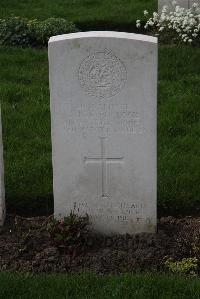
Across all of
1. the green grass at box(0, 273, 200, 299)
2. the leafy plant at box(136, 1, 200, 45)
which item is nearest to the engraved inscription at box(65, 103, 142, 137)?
the green grass at box(0, 273, 200, 299)

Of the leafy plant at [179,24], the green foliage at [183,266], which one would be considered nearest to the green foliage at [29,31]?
the leafy plant at [179,24]

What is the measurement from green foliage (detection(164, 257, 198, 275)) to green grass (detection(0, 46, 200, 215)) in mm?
966

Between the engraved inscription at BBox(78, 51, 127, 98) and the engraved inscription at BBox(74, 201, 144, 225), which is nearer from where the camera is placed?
the engraved inscription at BBox(78, 51, 127, 98)

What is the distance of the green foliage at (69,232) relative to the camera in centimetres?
532

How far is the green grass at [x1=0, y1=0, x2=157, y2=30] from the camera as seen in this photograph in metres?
11.6

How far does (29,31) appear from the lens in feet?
35.0

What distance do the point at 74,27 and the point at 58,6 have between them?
2.35m

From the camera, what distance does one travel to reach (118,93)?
5297 millimetres

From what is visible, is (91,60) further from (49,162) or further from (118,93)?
(49,162)

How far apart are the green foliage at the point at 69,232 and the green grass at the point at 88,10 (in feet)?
21.6

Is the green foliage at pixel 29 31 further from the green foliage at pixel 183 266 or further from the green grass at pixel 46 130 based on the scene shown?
→ the green foliage at pixel 183 266

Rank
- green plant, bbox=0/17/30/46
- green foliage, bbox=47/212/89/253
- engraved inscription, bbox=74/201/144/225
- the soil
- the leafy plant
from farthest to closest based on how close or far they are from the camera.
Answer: green plant, bbox=0/17/30/46, the leafy plant, engraved inscription, bbox=74/201/144/225, green foliage, bbox=47/212/89/253, the soil

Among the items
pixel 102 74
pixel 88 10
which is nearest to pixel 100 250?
pixel 102 74

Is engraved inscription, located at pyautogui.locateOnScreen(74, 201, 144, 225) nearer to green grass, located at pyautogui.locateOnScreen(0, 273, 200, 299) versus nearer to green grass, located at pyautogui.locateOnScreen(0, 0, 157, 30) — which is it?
green grass, located at pyautogui.locateOnScreen(0, 273, 200, 299)
